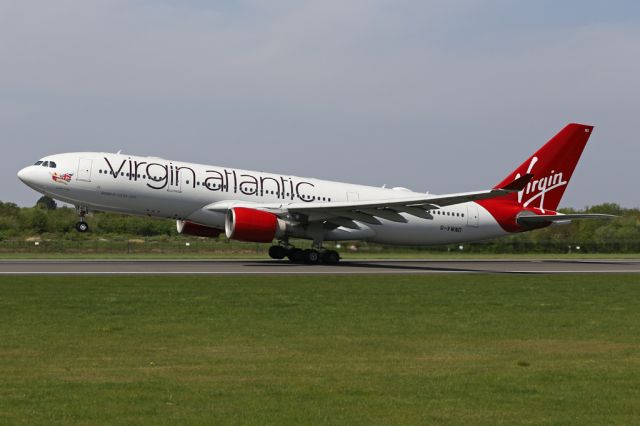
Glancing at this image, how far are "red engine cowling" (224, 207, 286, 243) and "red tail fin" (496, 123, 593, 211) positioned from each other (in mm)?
13876

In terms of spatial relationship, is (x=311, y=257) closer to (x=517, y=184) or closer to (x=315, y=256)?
(x=315, y=256)

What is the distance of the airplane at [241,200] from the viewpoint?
36.4m

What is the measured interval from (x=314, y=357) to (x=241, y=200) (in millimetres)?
25852

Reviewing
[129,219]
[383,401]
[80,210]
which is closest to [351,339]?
[383,401]

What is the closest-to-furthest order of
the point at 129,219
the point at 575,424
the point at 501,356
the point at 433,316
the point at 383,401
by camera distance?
the point at 575,424 → the point at 383,401 → the point at 501,356 → the point at 433,316 → the point at 129,219

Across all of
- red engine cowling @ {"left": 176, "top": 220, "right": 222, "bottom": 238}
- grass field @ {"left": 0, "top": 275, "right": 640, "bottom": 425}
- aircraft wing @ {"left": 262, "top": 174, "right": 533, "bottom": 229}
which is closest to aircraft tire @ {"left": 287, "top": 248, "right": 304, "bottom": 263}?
aircraft wing @ {"left": 262, "top": 174, "right": 533, "bottom": 229}

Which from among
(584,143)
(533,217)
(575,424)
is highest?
(584,143)

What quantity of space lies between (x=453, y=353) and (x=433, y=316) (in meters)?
4.78

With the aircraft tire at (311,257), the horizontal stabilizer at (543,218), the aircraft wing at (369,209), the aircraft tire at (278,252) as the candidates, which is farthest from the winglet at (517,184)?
the aircraft tire at (278,252)

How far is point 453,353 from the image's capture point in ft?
43.3

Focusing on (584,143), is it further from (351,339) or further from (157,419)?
(157,419)

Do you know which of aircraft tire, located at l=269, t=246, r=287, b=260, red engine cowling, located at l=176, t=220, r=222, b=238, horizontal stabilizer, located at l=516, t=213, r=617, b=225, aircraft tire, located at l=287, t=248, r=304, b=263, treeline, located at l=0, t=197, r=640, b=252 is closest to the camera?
aircraft tire, located at l=287, t=248, r=304, b=263

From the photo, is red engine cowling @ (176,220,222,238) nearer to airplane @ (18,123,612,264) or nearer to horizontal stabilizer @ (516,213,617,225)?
airplane @ (18,123,612,264)

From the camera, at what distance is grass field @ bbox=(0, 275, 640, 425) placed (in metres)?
9.23
